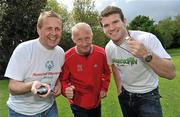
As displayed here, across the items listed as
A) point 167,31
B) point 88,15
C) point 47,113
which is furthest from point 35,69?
point 167,31

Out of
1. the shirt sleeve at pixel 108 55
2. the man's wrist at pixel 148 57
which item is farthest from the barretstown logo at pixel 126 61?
the man's wrist at pixel 148 57

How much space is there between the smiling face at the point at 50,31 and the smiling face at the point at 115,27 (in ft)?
2.30

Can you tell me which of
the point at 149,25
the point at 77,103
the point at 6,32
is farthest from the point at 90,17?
the point at 149,25

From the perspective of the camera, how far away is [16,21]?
33750mm

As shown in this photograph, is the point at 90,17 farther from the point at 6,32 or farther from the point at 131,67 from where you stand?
the point at 131,67

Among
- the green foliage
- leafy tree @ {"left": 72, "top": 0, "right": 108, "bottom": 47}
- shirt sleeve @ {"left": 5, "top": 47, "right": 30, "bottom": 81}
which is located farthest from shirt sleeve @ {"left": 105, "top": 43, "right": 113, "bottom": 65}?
the green foliage

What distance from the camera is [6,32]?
33938 mm

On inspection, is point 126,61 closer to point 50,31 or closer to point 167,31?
point 50,31

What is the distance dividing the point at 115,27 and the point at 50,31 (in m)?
0.95

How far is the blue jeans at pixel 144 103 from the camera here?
20.8ft

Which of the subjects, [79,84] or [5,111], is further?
[5,111]

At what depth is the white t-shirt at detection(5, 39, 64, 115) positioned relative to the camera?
584cm

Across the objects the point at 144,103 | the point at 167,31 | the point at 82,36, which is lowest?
the point at 167,31

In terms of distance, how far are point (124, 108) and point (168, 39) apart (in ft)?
319
